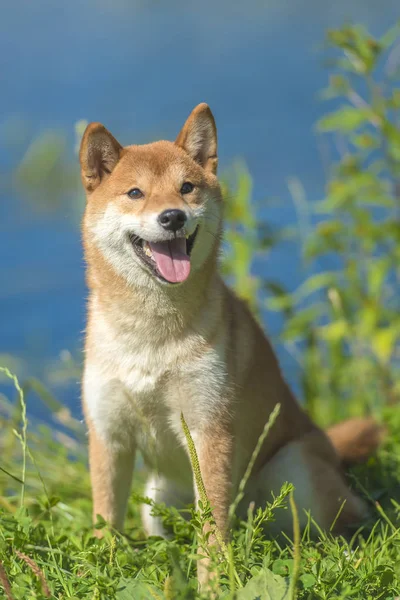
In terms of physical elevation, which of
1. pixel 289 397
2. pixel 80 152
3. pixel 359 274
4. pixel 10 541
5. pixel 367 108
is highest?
pixel 367 108

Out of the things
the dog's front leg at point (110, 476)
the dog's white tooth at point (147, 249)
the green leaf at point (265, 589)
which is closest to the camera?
the green leaf at point (265, 589)

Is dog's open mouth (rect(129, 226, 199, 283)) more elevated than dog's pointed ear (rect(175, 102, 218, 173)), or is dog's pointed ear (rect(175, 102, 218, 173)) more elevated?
dog's pointed ear (rect(175, 102, 218, 173))

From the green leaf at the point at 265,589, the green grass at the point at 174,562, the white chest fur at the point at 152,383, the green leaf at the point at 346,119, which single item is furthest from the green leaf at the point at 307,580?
the green leaf at the point at 346,119

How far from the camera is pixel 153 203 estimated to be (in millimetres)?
2846

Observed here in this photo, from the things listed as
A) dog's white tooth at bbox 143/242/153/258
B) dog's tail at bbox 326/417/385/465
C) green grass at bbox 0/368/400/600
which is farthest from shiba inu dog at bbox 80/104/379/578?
dog's tail at bbox 326/417/385/465

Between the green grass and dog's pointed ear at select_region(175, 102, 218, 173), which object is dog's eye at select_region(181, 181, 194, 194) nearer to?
dog's pointed ear at select_region(175, 102, 218, 173)

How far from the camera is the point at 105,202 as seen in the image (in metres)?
2.98

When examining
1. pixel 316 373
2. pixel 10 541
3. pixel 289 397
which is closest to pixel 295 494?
pixel 289 397

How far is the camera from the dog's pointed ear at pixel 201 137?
3.12 metres

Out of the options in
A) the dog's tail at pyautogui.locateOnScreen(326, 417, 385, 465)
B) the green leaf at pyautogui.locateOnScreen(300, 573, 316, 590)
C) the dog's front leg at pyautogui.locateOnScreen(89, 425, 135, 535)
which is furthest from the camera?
the dog's tail at pyautogui.locateOnScreen(326, 417, 385, 465)

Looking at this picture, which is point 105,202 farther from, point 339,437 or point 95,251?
point 339,437

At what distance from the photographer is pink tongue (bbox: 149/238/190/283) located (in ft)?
9.30

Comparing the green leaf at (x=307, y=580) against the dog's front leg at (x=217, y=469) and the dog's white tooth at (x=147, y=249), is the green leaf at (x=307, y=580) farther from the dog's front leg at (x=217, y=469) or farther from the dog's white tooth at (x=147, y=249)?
the dog's white tooth at (x=147, y=249)

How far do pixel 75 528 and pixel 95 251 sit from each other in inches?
51.4
